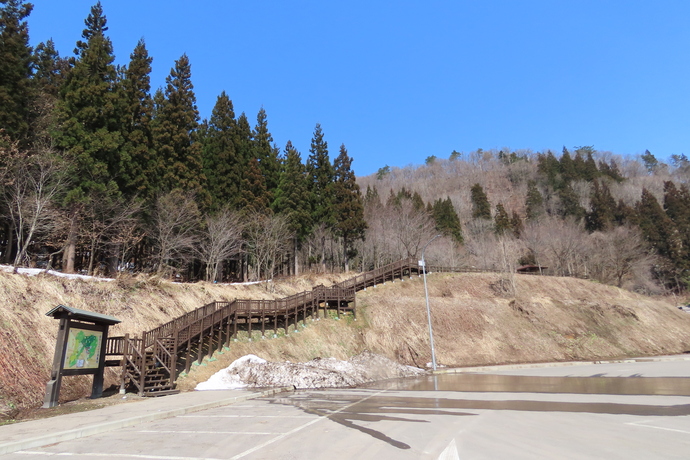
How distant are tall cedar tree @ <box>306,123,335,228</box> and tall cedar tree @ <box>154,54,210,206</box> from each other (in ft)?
48.5

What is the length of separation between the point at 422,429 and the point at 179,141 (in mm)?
28738

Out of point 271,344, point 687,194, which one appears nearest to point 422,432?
point 271,344

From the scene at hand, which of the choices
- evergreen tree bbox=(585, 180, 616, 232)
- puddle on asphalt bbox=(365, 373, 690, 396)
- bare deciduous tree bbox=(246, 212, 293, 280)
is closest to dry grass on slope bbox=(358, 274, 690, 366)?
puddle on asphalt bbox=(365, 373, 690, 396)

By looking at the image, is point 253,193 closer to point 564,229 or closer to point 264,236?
point 264,236

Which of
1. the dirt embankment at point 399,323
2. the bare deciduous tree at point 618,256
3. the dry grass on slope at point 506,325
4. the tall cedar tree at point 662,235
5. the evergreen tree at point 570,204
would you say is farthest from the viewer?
the evergreen tree at point 570,204

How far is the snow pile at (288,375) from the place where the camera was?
1683 centimetres

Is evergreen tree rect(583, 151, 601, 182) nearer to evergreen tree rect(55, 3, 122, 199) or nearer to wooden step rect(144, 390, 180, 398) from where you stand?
evergreen tree rect(55, 3, 122, 199)

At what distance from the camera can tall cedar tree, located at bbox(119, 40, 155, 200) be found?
79.6ft

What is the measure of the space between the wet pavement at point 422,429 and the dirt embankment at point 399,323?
6.11 m

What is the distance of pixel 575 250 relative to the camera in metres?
56.1

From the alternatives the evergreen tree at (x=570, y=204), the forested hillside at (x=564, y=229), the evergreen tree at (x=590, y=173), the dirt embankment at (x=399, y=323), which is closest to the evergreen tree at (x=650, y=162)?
the forested hillside at (x=564, y=229)

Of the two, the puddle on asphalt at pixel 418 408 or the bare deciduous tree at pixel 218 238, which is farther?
the bare deciduous tree at pixel 218 238

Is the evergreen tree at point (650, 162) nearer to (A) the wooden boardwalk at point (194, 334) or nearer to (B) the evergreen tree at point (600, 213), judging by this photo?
(B) the evergreen tree at point (600, 213)

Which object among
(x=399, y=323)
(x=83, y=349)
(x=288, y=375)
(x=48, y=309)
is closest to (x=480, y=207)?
(x=399, y=323)
